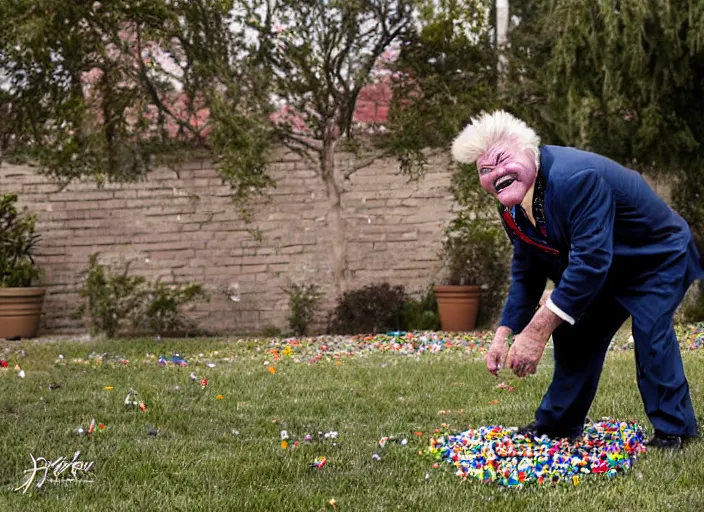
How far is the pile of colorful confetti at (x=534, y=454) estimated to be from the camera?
284cm

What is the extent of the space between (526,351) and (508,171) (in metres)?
0.62

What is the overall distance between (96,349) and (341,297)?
284 cm

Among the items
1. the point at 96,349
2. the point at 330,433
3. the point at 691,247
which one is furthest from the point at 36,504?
the point at 96,349

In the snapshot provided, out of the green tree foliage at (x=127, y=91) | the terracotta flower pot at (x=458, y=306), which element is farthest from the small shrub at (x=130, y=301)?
the terracotta flower pot at (x=458, y=306)

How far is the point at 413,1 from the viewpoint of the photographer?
28.7ft

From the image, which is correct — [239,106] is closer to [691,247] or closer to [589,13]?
[589,13]

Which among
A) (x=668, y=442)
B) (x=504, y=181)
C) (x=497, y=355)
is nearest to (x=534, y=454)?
(x=497, y=355)

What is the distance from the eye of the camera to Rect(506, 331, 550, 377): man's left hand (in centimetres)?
267

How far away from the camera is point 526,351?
8.76 ft

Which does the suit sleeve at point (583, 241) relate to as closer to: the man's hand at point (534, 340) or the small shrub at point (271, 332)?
the man's hand at point (534, 340)

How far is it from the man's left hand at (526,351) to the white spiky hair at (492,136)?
63cm

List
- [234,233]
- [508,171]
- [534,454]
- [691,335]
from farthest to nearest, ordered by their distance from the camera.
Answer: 1. [234,233]
2. [691,335]
3. [534,454]
4. [508,171]

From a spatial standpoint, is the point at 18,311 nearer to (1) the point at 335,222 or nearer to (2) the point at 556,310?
(1) the point at 335,222

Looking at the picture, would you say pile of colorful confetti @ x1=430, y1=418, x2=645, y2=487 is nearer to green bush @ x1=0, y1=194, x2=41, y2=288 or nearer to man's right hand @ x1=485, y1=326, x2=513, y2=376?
man's right hand @ x1=485, y1=326, x2=513, y2=376
